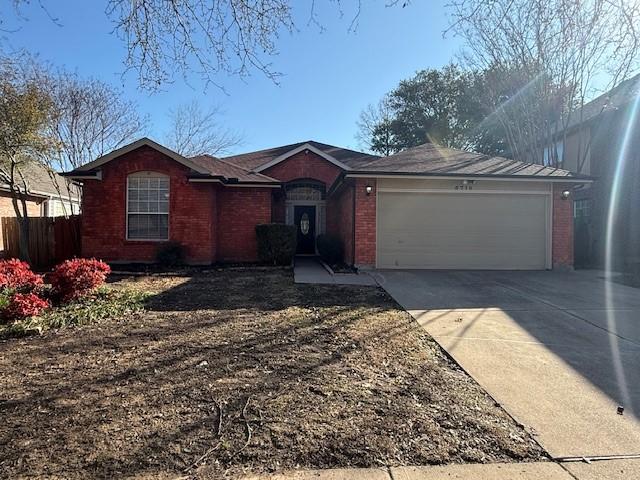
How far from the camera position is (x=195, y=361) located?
4559 millimetres

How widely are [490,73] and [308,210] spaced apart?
1038 centimetres

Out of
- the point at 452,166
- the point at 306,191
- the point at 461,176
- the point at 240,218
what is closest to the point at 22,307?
the point at 240,218

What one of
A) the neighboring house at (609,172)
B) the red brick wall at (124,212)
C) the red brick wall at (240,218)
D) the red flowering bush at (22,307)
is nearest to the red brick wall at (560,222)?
the neighboring house at (609,172)

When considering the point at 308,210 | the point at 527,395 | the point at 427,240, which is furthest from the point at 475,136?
the point at 527,395

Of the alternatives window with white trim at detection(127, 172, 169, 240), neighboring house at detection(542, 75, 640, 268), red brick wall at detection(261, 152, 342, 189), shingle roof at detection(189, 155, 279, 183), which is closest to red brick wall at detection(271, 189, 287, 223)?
red brick wall at detection(261, 152, 342, 189)

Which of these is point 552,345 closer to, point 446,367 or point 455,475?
point 446,367

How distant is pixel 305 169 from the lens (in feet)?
60.1

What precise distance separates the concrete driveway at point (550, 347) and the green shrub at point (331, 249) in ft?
14.9

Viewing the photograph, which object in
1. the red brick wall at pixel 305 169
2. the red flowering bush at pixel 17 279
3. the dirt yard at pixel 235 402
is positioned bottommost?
the dirt yard at pixel 235 402

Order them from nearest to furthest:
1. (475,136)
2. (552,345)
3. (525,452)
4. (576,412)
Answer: (525,452), (576,412), (552,345), (475,136)

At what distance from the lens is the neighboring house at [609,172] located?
52.6 feet

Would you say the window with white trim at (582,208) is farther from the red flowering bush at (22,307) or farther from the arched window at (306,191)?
the red flowering bush at (22,307)

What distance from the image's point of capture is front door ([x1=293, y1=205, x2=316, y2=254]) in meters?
17.8

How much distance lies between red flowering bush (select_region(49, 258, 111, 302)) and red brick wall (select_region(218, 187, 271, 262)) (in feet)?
23.1
